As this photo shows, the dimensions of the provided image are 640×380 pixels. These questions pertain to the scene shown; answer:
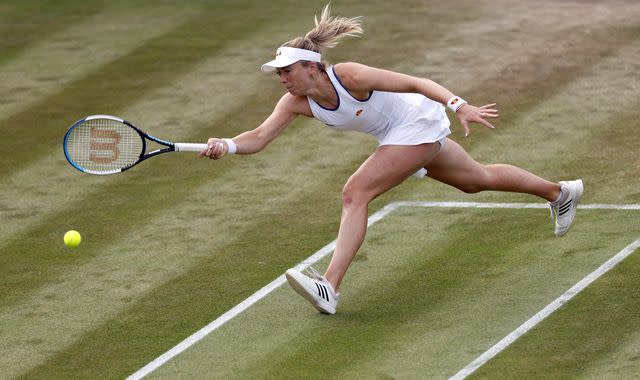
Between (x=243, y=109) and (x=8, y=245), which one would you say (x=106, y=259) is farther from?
(x=243, y=109)

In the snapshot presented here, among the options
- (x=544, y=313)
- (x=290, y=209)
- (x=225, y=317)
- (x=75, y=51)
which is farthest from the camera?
(x=75, y=51)

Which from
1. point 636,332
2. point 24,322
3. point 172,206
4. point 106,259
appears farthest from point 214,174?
point 636,332

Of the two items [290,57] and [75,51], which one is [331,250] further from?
[75,51]

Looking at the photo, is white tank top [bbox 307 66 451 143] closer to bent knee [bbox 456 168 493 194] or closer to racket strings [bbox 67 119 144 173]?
bent knee [bbox 456 168 493 194]

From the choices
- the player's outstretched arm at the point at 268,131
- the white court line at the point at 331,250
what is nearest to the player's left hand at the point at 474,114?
the player's outstretched arm at the point at 268,131

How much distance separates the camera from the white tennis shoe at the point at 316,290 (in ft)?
32.2

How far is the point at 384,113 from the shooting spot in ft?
33.0

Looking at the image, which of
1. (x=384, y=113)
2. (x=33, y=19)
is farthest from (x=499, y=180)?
(x=33, y=19)

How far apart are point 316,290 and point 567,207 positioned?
232 cm

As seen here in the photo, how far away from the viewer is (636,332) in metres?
9.30

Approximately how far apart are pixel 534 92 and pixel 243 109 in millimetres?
3008

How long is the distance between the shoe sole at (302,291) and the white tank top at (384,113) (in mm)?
1130

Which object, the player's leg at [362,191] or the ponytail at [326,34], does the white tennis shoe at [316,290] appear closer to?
the player's leg at [362,191]

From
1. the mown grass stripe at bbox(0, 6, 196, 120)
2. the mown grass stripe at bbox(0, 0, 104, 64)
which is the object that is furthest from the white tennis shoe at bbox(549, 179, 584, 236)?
the mown grass stripe at bbox(0, 0, 104, 64)
